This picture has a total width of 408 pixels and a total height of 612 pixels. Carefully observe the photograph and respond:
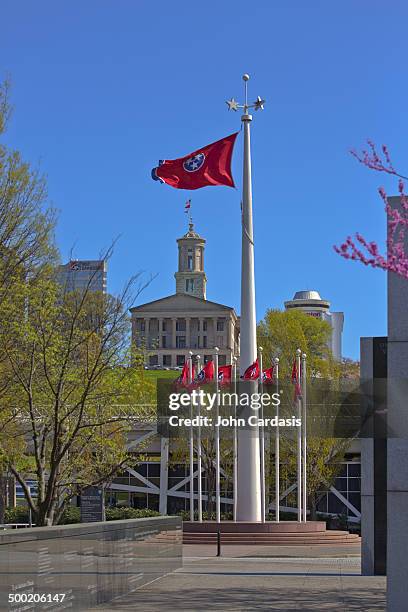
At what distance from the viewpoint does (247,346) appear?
42812 mm

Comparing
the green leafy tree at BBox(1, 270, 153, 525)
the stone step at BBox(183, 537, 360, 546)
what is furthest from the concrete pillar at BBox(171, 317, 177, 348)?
the green leafy tree at BBox(1, 270, 153, 525)

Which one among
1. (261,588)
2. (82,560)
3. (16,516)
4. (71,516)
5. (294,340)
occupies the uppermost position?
(294,340)

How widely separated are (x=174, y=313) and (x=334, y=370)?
98.5m

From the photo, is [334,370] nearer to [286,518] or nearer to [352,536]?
[286,518]

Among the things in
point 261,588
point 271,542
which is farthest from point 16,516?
point 261,588

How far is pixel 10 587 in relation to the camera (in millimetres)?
11633

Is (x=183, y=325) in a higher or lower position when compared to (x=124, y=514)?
higher

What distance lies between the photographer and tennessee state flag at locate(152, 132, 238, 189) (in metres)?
34.7

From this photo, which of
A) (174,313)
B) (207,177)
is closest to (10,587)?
(207,177)

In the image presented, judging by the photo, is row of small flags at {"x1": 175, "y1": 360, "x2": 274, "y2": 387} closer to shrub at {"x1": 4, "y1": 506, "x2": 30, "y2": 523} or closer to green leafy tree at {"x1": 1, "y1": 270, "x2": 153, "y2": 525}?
green leafy tree at {"x1": 1, "y1": 270, "x2": 153, "y2": 525}

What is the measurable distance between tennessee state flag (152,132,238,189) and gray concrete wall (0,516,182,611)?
1513cm

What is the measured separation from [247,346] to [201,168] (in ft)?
32.1

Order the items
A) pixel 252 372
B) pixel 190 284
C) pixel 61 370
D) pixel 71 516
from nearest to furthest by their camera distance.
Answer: pixel 61 370 < pixel 252 372 < pixel 71 516 < pixel 190 284

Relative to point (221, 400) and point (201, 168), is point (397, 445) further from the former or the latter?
point (221, 400)
